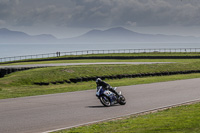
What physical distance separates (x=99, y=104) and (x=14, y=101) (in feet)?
13.2

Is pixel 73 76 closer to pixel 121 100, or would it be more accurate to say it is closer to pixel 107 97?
pixel 121 100

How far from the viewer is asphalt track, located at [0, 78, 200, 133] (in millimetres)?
11102

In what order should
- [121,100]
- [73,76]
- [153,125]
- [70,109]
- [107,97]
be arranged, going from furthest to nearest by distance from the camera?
[73,76], [121,100], [107,97], [70,109], [153,125]

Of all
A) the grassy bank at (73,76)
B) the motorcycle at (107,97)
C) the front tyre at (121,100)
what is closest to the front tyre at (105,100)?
the motorcycle at (107,97)

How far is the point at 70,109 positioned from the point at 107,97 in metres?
1.60

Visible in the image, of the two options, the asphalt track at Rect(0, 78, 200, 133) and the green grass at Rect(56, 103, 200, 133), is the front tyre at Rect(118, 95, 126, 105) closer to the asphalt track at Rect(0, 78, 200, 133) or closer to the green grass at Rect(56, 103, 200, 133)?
the asphalt track at Rect(0, 78, 200, 133)

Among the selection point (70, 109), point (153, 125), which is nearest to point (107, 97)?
point (70, 109)

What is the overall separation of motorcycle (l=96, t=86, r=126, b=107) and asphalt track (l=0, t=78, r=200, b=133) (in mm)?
242

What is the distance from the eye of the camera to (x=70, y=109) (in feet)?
45.8

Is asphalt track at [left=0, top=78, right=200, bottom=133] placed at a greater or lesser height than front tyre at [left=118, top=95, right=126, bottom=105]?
lesser

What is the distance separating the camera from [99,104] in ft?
50.3

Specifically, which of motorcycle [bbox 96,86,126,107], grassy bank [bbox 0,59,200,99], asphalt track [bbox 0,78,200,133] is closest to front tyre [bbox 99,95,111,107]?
motorcycle [bbox 96,86,126,107]

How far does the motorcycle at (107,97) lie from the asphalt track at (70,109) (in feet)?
0.80

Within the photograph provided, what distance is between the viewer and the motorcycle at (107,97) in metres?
14.3
